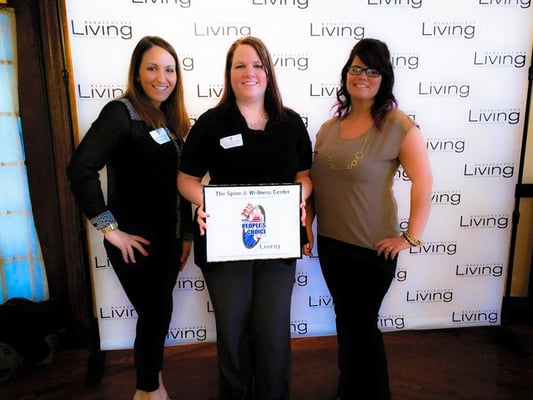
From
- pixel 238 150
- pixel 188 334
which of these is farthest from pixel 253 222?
pixel 188 334

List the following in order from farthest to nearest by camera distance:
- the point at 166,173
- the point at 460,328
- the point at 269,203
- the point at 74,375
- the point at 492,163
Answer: the point at 460,328
the point at 492,163
the point at 74,375
the point at 166,173
the point at 269,203

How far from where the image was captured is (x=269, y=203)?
1.48m

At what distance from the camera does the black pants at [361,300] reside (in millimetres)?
1600

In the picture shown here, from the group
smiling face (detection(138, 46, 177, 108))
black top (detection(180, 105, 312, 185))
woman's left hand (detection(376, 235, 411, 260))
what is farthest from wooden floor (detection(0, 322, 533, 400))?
smiling face (detection(138, 46, 177, 108))

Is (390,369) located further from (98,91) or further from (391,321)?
(98,91)

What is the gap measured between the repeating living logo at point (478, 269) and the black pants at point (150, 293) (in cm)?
181

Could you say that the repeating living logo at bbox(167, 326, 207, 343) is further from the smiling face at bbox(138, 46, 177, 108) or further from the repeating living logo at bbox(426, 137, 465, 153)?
the repeating living logo at bbox(426, 137, 465, 153)

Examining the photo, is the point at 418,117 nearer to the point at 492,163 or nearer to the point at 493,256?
the point at 492,163

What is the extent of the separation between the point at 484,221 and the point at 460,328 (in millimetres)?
733

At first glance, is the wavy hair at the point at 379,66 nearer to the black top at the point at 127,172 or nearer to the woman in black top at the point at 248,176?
the woman in black top at the point at 248,176

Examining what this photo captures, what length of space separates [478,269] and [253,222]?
1.80m

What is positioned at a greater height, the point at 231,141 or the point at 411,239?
the point at 231,141

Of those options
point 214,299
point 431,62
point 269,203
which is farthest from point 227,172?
point 431,62

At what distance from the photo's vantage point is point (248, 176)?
1.50 metres
